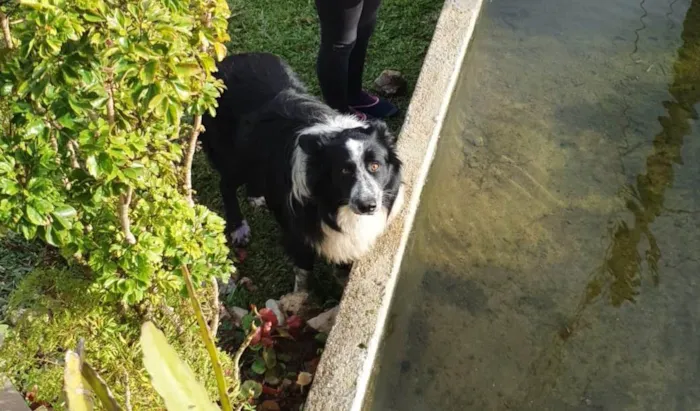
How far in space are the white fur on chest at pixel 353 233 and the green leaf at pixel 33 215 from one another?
1529mm

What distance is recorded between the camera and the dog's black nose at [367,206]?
2.70m

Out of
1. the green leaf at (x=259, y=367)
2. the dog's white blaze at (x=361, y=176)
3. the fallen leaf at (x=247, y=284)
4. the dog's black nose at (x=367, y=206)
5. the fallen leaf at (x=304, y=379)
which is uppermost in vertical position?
the dog's white blaze at (x=361, y=176)

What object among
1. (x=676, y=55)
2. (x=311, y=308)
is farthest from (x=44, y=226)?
(x=676, y=55)

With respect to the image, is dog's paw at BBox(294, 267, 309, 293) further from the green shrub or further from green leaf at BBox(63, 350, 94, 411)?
green leaf at BBox(63, 350, 94, 411)

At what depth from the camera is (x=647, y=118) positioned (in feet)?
12.7

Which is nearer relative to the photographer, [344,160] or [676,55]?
[344,160]

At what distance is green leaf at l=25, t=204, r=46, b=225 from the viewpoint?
1.46 metres

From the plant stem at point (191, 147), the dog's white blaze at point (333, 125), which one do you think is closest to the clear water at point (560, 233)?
the dog's white blaze at point (333, 125)

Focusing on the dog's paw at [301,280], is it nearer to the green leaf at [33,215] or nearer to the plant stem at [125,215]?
the plant stem at [125,215]

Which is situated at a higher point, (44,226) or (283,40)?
(44,226)

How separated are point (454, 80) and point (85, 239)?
2.51 meters

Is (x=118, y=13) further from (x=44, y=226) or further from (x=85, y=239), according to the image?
(x=85, y=239)

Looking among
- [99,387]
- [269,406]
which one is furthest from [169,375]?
[269,406]

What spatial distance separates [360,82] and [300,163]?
1.36m
